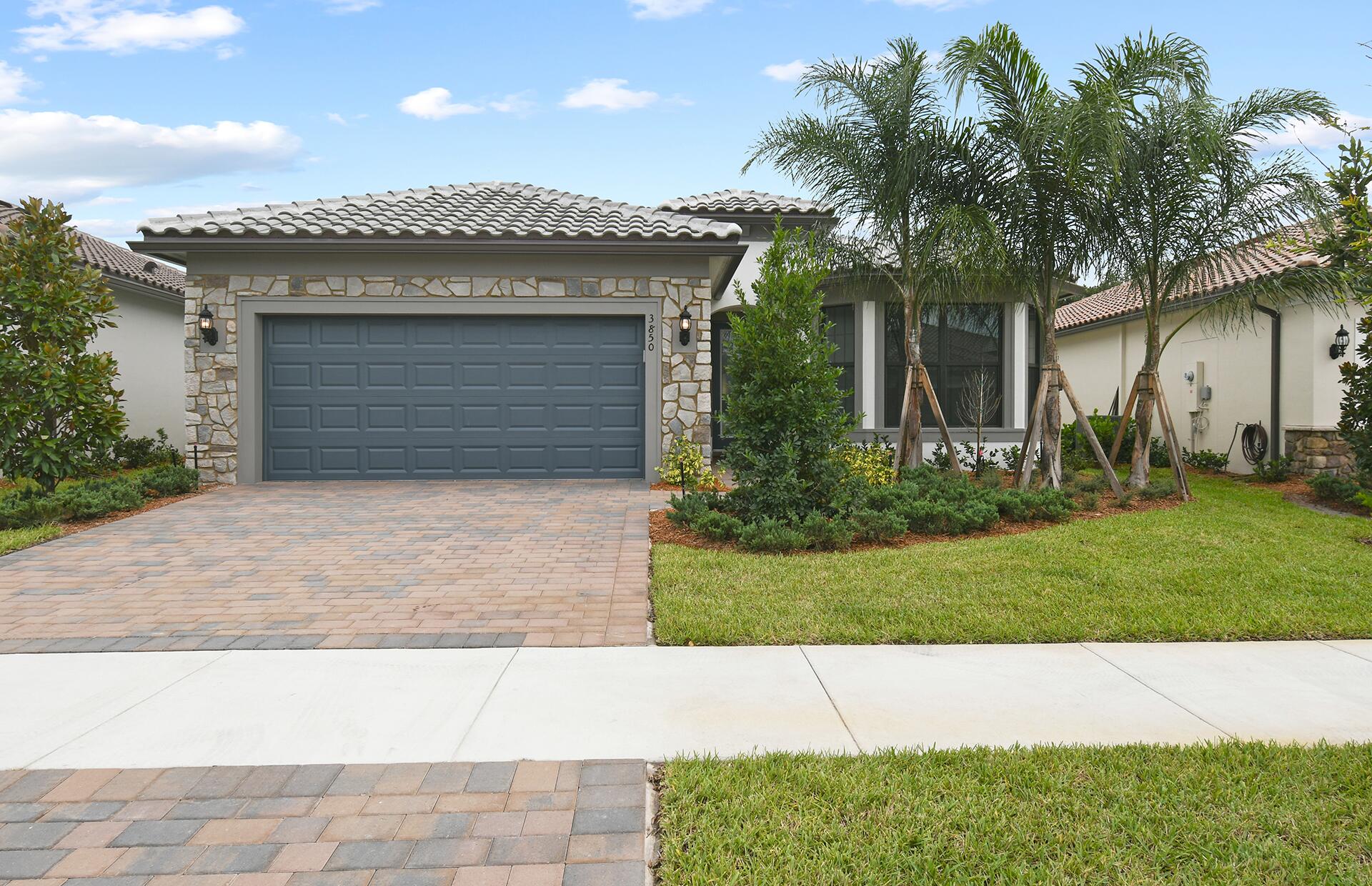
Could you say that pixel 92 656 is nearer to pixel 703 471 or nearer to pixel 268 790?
pixel 268 790

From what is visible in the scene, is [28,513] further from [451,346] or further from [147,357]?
[147,357]

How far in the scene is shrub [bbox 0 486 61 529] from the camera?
8797mm

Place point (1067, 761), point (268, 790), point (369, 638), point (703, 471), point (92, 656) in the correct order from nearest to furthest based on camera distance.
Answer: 1. point (268, 790)
2. point (1067, 761)
3. point (92, 656)
4. point (369, 638)
5. point (703, 471)

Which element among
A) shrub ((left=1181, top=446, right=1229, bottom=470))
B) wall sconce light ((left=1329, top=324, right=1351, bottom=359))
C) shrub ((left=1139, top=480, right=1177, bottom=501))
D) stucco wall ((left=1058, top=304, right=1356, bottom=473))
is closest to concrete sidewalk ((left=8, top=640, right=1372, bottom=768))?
shrub ((left=1139, top=480, right=1177, bottom=501))

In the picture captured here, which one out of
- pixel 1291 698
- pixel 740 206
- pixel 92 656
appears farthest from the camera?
pixel 740 206

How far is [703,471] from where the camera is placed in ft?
39.3

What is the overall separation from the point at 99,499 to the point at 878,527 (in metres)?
8.28

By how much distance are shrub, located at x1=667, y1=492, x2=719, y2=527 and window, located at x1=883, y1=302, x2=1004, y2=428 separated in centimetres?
723

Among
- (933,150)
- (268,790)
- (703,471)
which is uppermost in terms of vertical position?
(933,150)

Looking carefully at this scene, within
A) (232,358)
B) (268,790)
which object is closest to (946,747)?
(268,790)

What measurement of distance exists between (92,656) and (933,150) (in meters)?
10.0

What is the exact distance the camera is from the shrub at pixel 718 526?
25.9 feet

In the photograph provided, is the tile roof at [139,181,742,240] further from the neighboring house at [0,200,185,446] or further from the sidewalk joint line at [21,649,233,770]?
the sidewalk joint line at [21,649,233,770]

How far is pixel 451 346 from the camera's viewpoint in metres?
12.5
